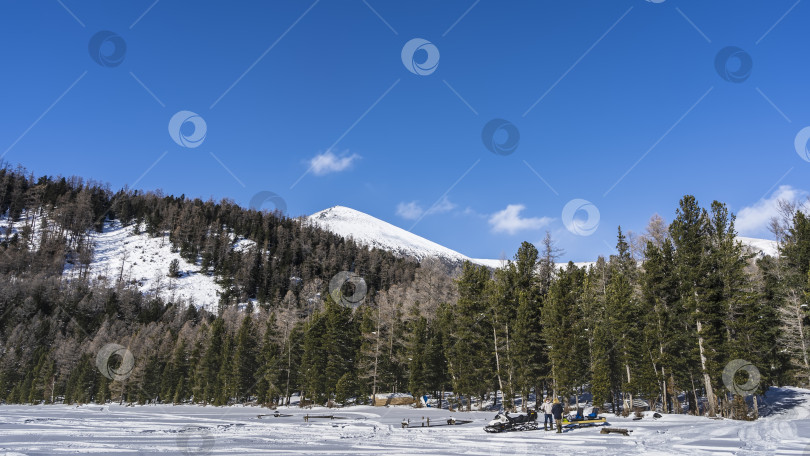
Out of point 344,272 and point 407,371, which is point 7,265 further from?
point 407,371

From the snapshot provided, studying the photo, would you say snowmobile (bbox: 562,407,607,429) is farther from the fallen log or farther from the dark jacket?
the fallen log

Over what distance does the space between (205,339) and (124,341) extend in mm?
32387

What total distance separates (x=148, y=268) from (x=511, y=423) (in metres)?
173

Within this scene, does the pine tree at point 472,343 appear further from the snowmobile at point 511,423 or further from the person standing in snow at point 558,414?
the person standing in snow at point 558,414

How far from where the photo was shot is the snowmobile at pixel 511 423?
25391 mm

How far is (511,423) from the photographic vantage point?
26203 mm

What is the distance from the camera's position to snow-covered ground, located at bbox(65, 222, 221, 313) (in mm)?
149750

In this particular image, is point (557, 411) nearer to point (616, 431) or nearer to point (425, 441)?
point (616, 431)

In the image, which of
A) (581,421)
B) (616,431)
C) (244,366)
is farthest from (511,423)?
(244,366)

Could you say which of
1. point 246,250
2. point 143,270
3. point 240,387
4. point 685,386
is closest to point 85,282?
point 143,270

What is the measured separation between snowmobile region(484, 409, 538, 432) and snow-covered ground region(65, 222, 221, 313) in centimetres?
13199

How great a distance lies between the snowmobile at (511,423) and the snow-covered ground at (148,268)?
13199cm

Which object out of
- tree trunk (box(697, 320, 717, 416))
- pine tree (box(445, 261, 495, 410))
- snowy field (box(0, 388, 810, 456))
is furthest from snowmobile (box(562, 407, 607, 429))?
pine tree (box(445, 261, 495, 410))

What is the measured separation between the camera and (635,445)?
1841cm
